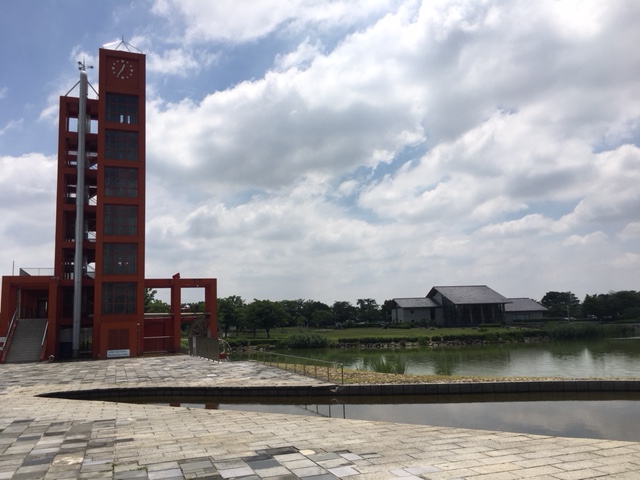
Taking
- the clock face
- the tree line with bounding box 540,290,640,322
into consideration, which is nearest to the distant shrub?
the clock face

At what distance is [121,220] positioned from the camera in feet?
107

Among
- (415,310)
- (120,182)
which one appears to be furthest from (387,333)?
(120,182)

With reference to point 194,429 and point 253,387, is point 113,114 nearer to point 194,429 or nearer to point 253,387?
point 253,387

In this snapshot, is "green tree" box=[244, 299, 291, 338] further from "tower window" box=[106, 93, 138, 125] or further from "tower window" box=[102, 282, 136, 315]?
"tower window" box=[106, 93, 138, 125]

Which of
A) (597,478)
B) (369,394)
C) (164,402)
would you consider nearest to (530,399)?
(369,394)

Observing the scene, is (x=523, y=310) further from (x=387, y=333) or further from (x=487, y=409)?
(x=487, y=409)

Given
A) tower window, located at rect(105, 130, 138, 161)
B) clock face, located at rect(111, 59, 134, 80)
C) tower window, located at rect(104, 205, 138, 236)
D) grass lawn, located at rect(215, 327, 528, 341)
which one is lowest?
grass lawn, located at rect(215, 327, 528, 341)

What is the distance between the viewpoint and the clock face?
111 feet

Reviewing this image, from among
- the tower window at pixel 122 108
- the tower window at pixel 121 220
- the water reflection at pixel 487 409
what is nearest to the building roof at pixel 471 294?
the tower window at pixel 121 220

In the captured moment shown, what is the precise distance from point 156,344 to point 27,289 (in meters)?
9.64

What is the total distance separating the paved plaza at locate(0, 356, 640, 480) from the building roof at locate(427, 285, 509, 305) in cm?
6729

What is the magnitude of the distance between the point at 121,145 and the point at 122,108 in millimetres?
2764

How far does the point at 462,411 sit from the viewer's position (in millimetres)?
12172

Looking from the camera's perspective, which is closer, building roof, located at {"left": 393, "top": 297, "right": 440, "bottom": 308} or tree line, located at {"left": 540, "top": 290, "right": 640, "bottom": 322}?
tree line, located at {"left": 540, "top": 290, "right": 640, "bottom": 322}
